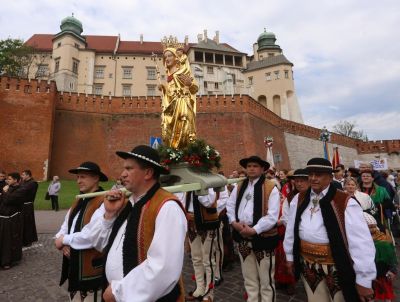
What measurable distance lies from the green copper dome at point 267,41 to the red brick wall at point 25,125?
143 feet

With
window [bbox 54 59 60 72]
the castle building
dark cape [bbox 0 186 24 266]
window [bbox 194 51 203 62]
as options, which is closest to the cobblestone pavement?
dark cape [bbox 0 186 24 266]

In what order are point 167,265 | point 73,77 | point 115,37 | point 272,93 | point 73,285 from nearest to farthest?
point 167,265 → point 73,285 → point 73,77 → point 272,93 → point 115,37

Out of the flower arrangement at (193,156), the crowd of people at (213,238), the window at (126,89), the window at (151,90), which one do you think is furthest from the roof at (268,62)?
the flower arrangement at (193,156)

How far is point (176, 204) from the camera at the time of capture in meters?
2.07

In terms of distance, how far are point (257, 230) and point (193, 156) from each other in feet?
5.71

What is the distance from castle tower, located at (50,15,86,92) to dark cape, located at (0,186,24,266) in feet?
142

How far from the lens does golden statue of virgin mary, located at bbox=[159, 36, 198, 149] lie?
5.70m

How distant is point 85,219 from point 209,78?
4856cm

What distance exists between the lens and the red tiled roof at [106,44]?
4994 cm

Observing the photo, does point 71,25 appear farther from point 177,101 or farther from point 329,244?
point 329,244

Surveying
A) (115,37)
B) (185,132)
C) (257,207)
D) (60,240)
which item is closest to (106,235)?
(60,240)

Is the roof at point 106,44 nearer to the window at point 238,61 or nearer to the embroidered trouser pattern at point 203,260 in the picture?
the window at point 238,61

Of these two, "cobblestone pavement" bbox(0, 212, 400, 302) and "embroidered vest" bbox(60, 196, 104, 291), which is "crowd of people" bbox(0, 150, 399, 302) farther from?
"cobblestone pavement" bbox(0, 212, 400, 302)

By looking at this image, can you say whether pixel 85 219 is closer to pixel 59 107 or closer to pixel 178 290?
pixel 178 290
